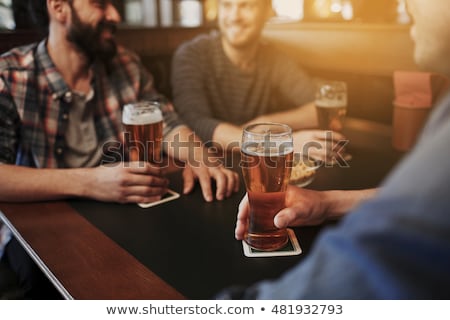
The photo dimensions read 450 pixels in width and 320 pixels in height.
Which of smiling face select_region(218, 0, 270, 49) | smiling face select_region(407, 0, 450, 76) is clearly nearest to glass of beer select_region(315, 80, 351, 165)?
smiling face select_region(407, 0, 450, 76)

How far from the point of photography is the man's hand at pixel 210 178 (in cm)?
84

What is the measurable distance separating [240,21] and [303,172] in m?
0.93

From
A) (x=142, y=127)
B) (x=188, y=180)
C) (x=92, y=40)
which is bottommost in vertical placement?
(x=188, y=180)

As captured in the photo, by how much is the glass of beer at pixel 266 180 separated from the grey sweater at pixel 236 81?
36.8 inches

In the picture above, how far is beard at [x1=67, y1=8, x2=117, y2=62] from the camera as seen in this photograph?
1197mm

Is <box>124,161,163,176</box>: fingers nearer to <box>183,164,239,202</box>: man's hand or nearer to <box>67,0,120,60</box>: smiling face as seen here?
<box>183,164,239,202</box>: man's hand

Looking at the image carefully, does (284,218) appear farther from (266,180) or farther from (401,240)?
(401,240)

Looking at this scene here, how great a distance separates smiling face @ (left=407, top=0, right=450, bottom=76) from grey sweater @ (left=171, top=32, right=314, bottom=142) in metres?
0.89

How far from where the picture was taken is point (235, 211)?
A: 773 millimetres

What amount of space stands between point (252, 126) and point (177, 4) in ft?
6.22

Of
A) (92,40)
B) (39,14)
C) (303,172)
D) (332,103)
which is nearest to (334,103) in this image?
(332,103)

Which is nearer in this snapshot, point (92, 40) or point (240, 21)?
point (92, 40)

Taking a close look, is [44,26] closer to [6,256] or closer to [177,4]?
[6,256]

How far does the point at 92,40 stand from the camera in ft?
4.03
